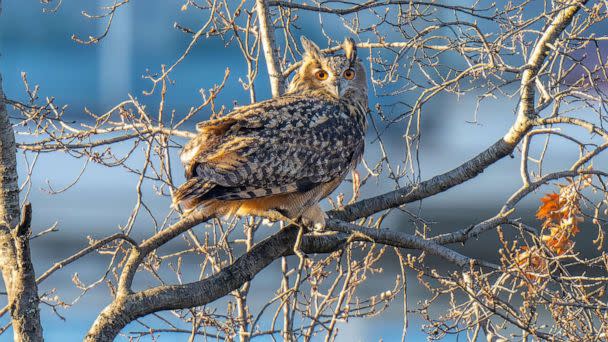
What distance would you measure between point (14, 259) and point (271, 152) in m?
1.10

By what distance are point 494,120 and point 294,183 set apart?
646 centimetres

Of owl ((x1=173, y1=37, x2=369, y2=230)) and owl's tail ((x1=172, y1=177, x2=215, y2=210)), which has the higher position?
owl ((x1=173, y1=37, x2=369, y2=230))

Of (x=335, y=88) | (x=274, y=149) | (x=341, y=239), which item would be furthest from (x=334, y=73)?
(x=341, y=239)

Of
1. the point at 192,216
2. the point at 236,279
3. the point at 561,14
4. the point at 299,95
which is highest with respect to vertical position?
the point at 299,95

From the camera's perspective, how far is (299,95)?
3979mm

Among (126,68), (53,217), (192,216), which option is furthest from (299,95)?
(53,217)

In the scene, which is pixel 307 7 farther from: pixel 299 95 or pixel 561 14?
pixel 561 14

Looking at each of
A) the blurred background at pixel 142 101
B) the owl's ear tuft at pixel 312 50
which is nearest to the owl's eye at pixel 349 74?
the owl's ear tuft at pixel 312 50

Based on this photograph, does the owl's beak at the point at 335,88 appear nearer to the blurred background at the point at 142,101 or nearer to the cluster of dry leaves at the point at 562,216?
the cluster of dry leaves at the point at 562,216

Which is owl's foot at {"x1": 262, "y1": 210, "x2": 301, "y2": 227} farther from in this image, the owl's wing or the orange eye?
the orange eye

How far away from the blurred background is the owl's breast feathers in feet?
16.4

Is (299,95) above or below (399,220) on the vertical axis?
below

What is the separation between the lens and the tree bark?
287 cm

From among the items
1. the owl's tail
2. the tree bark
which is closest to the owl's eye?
the owl's tail
